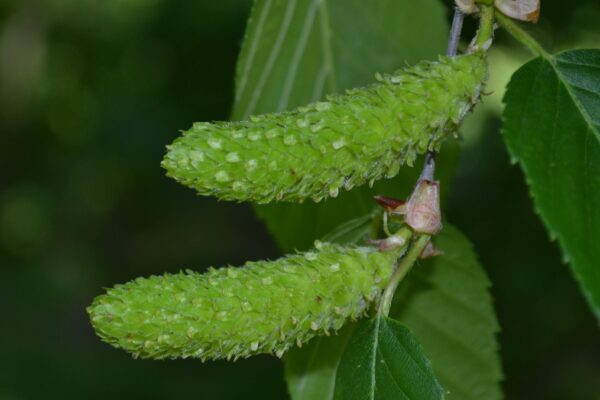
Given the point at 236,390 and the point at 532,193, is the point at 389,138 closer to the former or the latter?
the point at 532,193

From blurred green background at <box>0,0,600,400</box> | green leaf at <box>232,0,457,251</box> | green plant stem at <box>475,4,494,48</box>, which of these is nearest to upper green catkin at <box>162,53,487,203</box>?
green plant stem at <box>475,4,494,48</box>

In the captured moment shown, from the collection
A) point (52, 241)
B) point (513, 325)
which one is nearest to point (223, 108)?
point (513, 325)

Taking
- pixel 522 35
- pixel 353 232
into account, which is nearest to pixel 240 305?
pixel 353 232

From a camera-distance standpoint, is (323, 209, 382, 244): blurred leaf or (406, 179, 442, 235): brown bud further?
(323, 209, 382, 244): blurred leaf

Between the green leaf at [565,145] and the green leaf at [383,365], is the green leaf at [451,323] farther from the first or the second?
the green leaf at [565,145]

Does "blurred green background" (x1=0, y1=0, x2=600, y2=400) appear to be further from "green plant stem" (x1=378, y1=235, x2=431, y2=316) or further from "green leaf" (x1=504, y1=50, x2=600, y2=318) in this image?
"green plant stem" (x1=378, y1=235, x2=431, y2=316)

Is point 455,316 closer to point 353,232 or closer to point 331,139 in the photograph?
point 353,232
